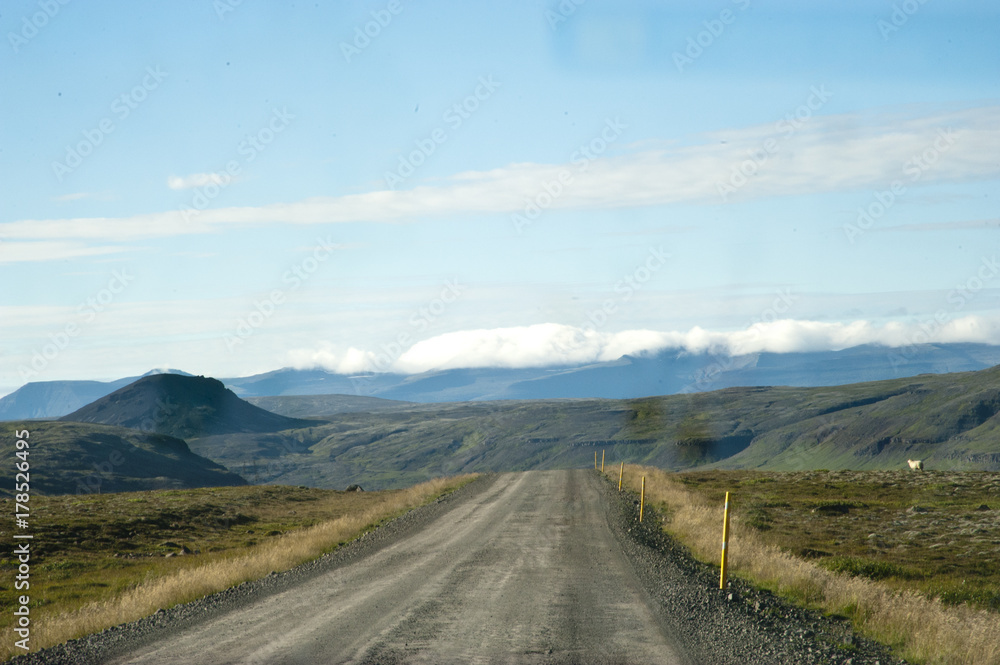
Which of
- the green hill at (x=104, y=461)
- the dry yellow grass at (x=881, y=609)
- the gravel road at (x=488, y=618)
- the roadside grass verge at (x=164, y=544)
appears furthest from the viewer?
the green hill at (x=104, y=461)

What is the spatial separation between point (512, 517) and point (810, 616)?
17338 millimetres

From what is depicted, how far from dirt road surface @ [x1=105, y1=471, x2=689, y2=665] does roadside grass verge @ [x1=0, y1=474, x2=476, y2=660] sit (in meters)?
2.44

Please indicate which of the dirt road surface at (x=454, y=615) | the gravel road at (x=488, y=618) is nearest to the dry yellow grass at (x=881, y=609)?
the gravel road at (x=488, y=618)

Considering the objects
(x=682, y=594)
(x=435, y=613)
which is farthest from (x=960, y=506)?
(x=435, y=613)

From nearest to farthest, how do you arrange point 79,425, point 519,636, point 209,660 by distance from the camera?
point 209,660, point 519,636, point 79,425

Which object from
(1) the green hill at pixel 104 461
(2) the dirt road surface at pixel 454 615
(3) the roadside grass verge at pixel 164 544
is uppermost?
(2) the dirt road surface at pixel 454 615

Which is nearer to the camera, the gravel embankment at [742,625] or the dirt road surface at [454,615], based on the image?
the dirt road surface at [454,615]

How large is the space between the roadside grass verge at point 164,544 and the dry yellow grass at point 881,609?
37.7 feet

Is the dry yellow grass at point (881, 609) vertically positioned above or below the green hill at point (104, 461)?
above

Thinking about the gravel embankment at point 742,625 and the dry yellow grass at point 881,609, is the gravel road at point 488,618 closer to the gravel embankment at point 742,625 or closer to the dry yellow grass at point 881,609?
the gravel embankment at point 742,625

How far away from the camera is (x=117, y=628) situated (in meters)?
13.2

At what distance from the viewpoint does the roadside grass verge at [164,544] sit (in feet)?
52.3

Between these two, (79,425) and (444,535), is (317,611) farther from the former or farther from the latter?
(79,425)

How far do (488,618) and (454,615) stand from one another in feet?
2.07
